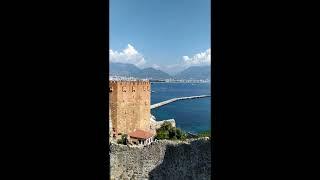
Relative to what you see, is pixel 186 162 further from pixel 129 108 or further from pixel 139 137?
pixel 129 108

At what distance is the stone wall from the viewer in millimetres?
9938

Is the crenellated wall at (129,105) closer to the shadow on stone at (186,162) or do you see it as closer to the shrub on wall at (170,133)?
the shrub on wall at (170,133)

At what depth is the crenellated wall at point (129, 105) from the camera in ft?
61.6

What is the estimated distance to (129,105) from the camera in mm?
19594

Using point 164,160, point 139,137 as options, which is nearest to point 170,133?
point 139,137

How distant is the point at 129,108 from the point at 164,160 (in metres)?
9.44

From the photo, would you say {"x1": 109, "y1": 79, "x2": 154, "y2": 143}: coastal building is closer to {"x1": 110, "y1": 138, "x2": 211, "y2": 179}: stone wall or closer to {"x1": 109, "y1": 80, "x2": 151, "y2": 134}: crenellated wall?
{"x1": 109, "y1": 80, "x2": 151, "y2": 134}: crenellated wall

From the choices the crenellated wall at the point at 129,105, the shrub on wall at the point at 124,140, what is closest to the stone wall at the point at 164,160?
the shrub on wall at the point at 124,140

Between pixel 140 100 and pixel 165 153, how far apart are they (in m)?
10.1

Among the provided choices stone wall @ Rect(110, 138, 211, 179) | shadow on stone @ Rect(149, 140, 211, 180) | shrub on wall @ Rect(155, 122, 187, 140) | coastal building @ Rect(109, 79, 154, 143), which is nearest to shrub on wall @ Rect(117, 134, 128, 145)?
coastal building @ Rect(109, 79, 154, 143)

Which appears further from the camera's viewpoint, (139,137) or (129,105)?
(129,105)

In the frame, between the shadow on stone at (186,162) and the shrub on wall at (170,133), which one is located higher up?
the shadow on stone at (186,162)
